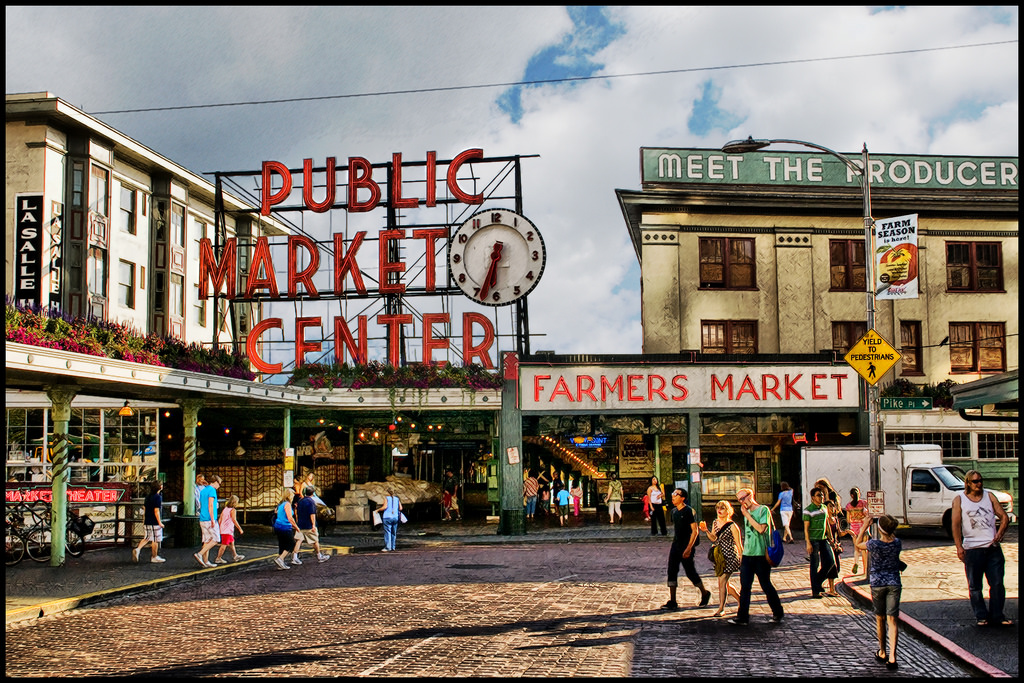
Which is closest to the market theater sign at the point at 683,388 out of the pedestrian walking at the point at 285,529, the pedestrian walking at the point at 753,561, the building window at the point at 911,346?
the building window at the point at 911,346

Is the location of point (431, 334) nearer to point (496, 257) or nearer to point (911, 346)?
point (496, 257)

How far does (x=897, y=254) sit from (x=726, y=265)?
17349 mm

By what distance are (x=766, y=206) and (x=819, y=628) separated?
2640 centimetres

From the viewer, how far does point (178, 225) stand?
172 feet

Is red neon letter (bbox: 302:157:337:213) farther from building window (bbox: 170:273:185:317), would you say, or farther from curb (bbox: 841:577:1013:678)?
curb (bbox: 841:577:1013:678)

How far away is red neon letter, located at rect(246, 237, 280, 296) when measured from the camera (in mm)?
36844

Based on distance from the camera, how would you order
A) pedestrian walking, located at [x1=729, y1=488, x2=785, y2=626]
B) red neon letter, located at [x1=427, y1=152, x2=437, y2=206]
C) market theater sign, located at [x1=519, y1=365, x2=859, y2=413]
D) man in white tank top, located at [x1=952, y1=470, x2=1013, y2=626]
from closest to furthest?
man in white tank top, located at [x1=952, y1=470, x2=1013, y2=626] < pedestrian walking, located at [x1=729, y1=488, x2=785, y2=626] < market theater sign, located at [x1=519, y1=365, x2=859, y2=413] < red neon letter, located at [x1=427, y1=152, x2=437, y2=206]

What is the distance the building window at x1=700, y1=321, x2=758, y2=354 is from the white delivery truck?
27.8 feet

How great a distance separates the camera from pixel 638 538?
2934 centimetres

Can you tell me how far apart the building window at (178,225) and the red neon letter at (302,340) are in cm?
1962

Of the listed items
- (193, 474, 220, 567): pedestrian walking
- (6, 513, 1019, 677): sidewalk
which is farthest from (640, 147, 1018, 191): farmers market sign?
(193, 474, 220, 567): pedestrian walking

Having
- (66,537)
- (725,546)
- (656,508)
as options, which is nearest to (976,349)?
(656,508)

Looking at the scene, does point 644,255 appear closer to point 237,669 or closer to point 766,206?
point 766,206

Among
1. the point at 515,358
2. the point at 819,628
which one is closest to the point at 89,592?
the point at 819,628
